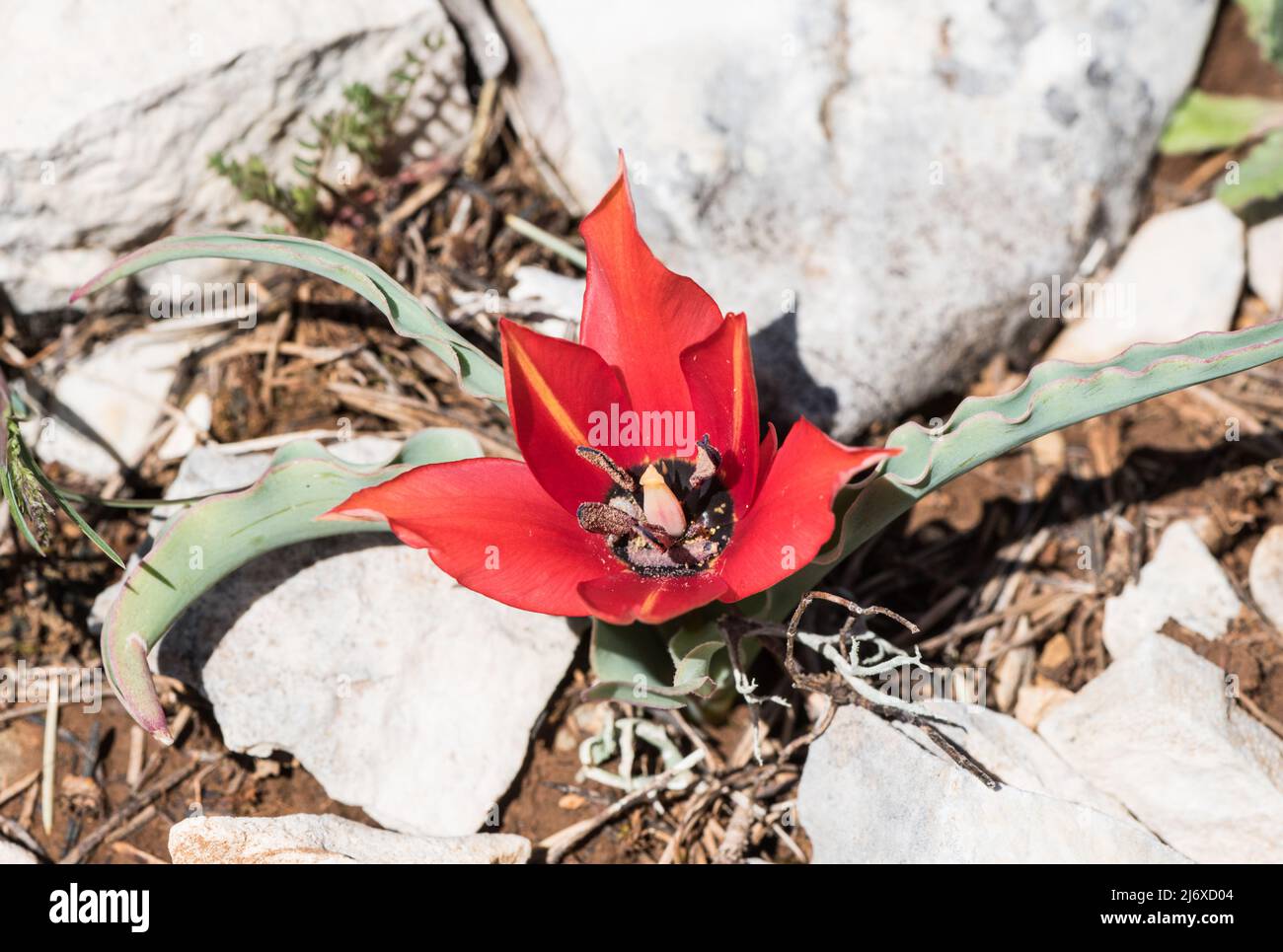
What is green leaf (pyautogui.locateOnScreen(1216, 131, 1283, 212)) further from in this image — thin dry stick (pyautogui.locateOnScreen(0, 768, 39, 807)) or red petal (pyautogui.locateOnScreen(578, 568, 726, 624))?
thin dry stick (pyautogui.locateOnScreen(0, 768, 39, 807))

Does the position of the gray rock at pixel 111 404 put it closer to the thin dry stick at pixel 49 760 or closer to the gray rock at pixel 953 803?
the thin dry stick at pixel 49 760

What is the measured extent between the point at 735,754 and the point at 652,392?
0.86 meters

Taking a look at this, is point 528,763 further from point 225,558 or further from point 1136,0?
point 1136,0

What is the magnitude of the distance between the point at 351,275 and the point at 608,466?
0.55 metres

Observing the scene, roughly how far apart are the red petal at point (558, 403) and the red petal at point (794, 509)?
284 mm

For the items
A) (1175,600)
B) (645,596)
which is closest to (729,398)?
(645,596)

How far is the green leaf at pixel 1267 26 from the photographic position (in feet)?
9.77

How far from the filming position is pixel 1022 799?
6.42 ft

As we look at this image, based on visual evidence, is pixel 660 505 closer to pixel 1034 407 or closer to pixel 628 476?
pixel 628 476

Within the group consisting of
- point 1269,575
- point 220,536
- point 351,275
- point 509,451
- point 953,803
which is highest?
point 351,275

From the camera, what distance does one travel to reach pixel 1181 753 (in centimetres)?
217

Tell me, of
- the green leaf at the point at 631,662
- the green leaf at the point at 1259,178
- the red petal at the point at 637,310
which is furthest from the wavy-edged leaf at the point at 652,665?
the green leaf at the point at 1259,178

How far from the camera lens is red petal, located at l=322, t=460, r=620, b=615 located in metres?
1.61

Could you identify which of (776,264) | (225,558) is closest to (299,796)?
(225,558)
